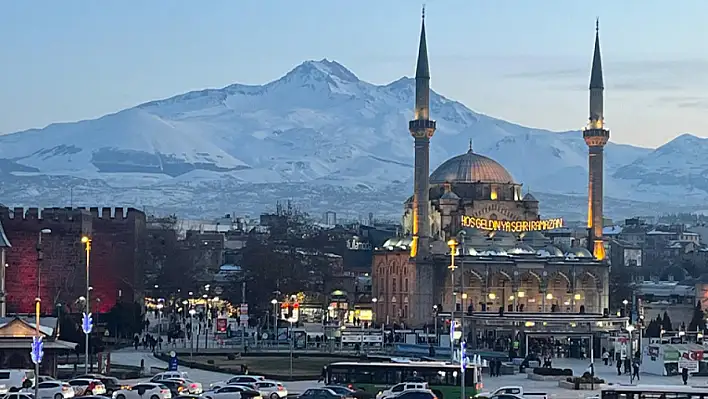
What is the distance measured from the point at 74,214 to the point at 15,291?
8121 mm

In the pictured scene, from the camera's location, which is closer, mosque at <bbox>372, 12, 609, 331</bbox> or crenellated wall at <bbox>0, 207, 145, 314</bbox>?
crenellated wall at <bbox>0, 207, 145, 314</bbox>

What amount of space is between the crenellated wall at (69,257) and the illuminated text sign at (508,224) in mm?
25839

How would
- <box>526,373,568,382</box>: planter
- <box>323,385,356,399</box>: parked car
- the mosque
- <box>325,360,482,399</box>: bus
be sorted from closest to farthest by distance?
1. <box>323,385,356,399</box>: parked car
2. <box>325,360,482,399</box>: bus
3. <box>526,373,568,382</box>: planter
4. the mosque

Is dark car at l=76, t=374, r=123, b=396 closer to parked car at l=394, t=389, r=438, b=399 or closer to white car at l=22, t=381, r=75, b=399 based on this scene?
white car at l=22, t=381, r=75, b=399

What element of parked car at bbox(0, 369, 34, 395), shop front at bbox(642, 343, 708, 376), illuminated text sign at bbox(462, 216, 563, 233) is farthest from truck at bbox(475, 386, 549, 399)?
illuminated text sign at bbox(462, 216, 563, 233)

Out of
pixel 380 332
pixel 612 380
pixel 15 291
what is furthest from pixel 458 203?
pixel 612 380

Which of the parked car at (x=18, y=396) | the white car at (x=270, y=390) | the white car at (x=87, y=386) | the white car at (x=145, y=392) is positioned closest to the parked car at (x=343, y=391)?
the white car at (x=270, y=390)

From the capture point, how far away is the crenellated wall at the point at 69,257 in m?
82.9

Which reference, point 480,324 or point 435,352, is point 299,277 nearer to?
point 480,324

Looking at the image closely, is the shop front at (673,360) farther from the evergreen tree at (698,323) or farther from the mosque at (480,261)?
the mosque at (480,261)

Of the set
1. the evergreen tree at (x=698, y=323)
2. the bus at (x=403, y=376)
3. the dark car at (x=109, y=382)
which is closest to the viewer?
the bus at (x=403, y=376)

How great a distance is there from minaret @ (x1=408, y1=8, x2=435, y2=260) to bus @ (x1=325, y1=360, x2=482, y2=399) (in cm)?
5219

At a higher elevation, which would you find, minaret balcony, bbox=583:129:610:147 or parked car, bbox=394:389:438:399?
minaret balcony, bbox=583:129:610:147

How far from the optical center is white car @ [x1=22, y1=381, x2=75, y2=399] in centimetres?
4738
